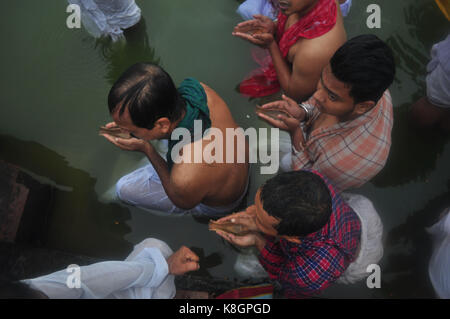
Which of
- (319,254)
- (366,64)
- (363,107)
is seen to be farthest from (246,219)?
(366,64)

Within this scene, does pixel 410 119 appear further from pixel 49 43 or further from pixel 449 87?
pixel 49 43

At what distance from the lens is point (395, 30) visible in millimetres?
1953

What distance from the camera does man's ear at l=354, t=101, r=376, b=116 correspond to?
1212 millimetres

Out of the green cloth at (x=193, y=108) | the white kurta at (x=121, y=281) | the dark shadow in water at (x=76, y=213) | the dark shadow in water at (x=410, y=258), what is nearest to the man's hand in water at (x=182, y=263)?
the white kurta at (x=121, y=281)

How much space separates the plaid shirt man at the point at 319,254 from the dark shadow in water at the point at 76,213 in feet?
2.98

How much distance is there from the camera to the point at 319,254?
1.14 metres

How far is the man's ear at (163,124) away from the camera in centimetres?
117

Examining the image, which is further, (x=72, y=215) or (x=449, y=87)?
(x=72, y=215)

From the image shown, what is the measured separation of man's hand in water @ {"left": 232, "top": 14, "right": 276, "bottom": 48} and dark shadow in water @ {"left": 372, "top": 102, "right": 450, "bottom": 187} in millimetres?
904

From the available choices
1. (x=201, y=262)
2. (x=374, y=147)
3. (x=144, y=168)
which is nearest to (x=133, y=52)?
(x=144, y=168)

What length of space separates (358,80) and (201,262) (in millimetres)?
1211

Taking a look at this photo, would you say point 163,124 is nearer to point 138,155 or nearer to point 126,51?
point 138,155

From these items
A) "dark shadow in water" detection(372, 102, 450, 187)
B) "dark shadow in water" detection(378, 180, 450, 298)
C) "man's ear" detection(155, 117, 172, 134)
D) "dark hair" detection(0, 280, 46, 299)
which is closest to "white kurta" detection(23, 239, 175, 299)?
"dark hair" detection(0, 280, 46, 299)

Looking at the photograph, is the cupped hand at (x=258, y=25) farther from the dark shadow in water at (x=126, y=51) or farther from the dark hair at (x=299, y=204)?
the dark hair at (x=299, y=204)
